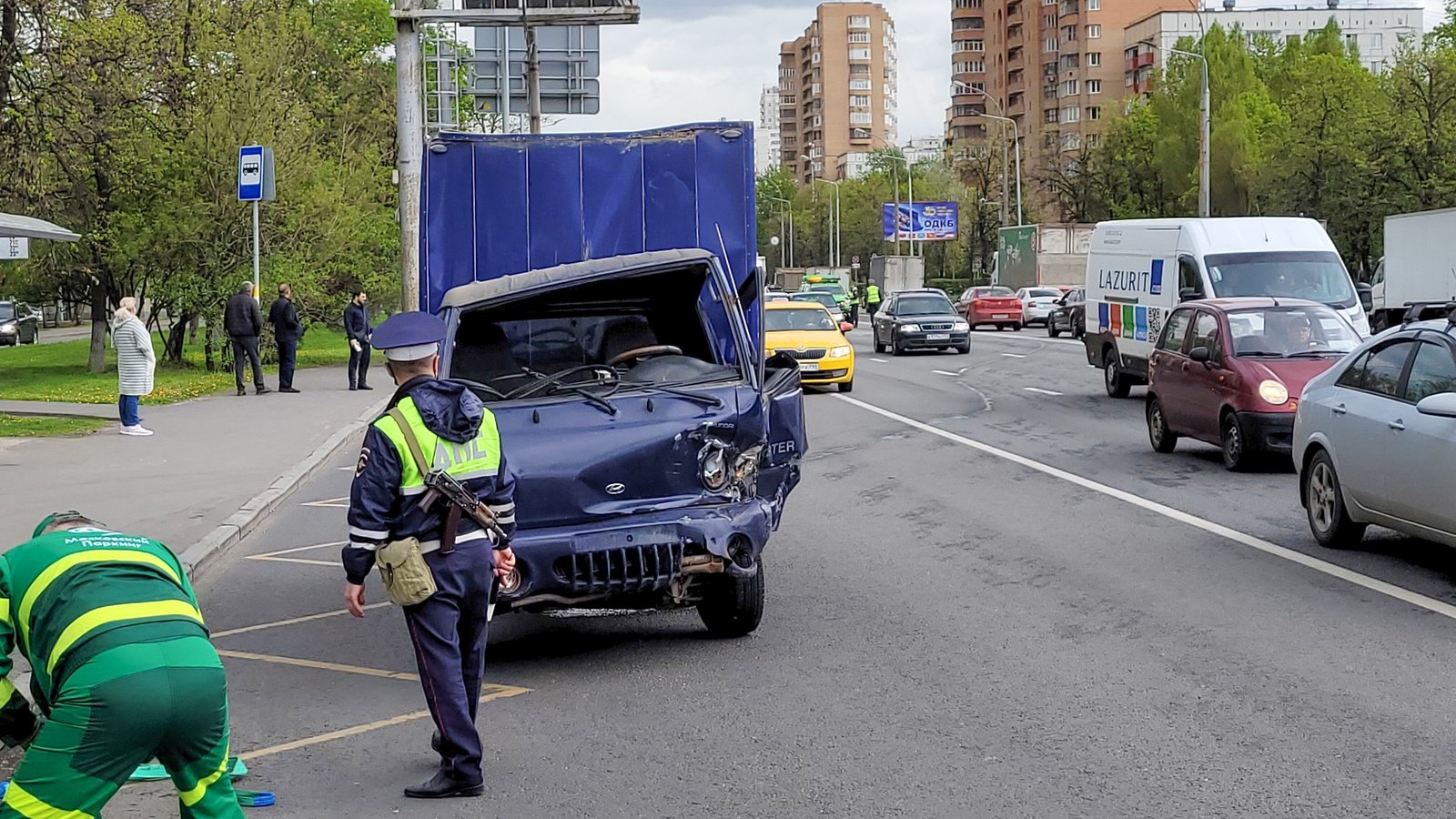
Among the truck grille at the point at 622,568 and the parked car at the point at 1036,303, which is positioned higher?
the parked car at the point at 1036,303

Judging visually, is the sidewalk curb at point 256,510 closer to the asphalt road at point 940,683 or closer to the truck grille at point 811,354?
the asphalt road at point 940,683

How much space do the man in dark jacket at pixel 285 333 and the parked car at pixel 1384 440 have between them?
2018 cm

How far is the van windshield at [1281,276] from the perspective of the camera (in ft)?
73.1

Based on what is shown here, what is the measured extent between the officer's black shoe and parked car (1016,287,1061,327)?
5317 centimetres

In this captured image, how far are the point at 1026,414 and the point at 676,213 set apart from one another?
12.1m

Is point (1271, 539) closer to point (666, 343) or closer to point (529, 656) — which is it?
point (666, 343)

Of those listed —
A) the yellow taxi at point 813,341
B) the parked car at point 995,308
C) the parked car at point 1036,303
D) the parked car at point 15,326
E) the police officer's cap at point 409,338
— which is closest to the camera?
the police officer's cap at point 409,338

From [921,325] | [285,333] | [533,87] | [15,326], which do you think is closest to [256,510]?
[285,333]

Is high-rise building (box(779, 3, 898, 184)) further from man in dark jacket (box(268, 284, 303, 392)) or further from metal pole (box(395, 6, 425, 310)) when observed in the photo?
metal pole (box(395, 6, 425, 310))

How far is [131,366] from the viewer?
20.3 m

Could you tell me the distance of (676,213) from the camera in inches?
437

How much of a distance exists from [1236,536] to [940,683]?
4.66 meters

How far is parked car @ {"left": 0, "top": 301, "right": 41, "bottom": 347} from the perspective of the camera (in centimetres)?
6462

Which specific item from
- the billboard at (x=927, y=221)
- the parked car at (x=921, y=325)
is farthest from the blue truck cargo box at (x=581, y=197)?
the billboard at (x=927, y=221)
